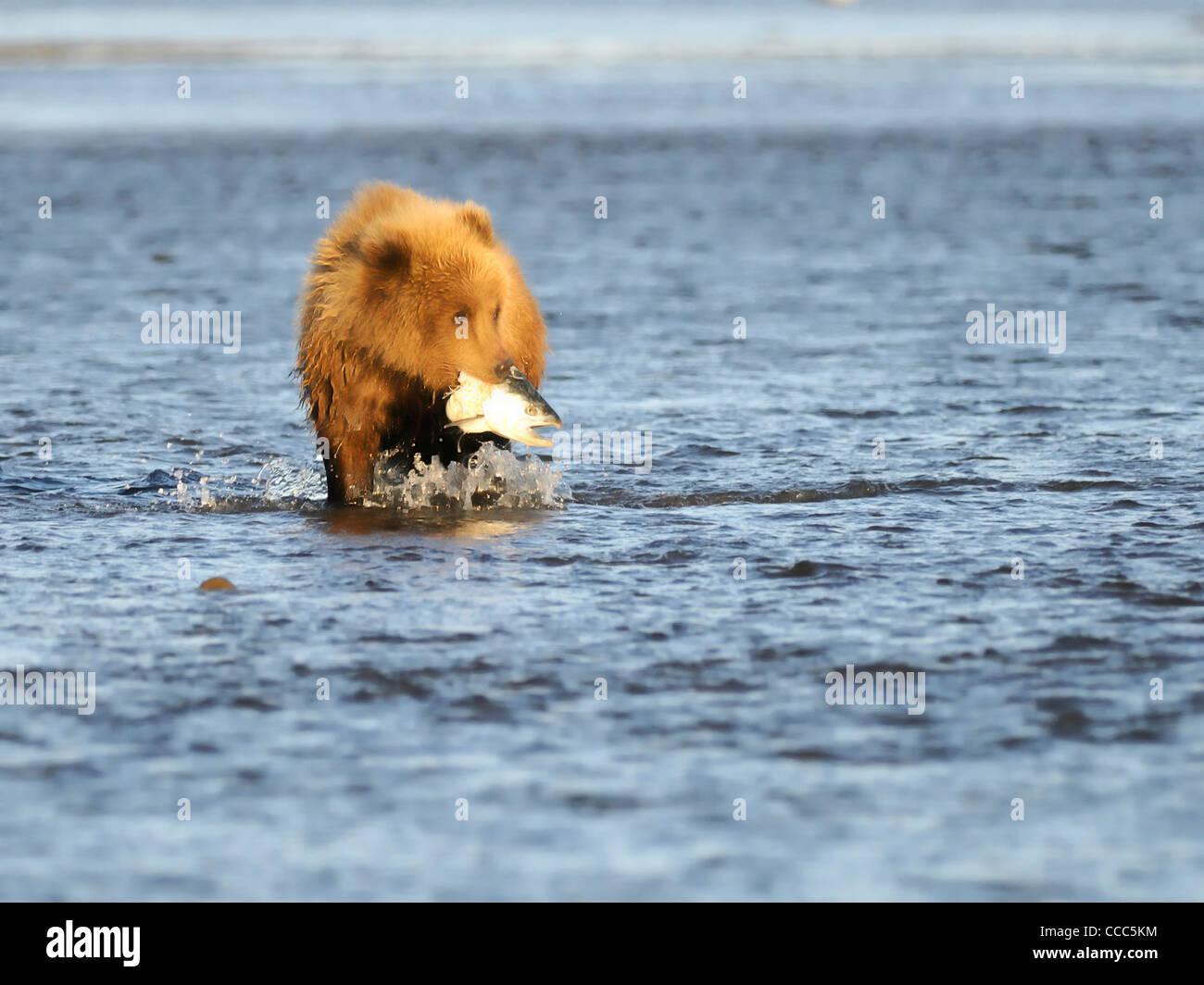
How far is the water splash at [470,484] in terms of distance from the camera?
8641 mm

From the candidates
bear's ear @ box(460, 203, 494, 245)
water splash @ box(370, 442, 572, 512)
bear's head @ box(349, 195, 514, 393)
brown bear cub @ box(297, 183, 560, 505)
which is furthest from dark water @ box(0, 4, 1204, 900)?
bear's ear @ box(460, 203, 494, 245)

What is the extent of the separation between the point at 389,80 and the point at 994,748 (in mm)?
30367

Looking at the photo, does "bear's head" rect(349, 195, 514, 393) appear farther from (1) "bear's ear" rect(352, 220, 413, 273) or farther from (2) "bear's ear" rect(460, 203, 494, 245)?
(2) "bear's ear" rect(460, 203, 494, 245)

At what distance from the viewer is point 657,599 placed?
7.01m

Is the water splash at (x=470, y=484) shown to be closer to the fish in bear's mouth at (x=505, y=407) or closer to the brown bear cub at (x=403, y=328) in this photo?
the brown bear cub at (x=403, y=328)

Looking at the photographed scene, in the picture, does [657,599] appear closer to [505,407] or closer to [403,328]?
[505,407]

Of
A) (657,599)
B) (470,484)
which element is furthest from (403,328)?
(657,599)

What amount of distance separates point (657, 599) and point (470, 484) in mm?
1922

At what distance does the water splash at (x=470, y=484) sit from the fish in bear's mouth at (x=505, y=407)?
46 centimetres

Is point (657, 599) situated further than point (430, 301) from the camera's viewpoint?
No

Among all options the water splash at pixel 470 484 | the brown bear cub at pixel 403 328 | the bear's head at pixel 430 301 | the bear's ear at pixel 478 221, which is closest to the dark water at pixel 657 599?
the water splash at pixel 470 484

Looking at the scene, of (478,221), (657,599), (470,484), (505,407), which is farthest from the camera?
(470,484)

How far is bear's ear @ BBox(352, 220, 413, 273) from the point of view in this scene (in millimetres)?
8164

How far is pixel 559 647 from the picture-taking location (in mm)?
6383
